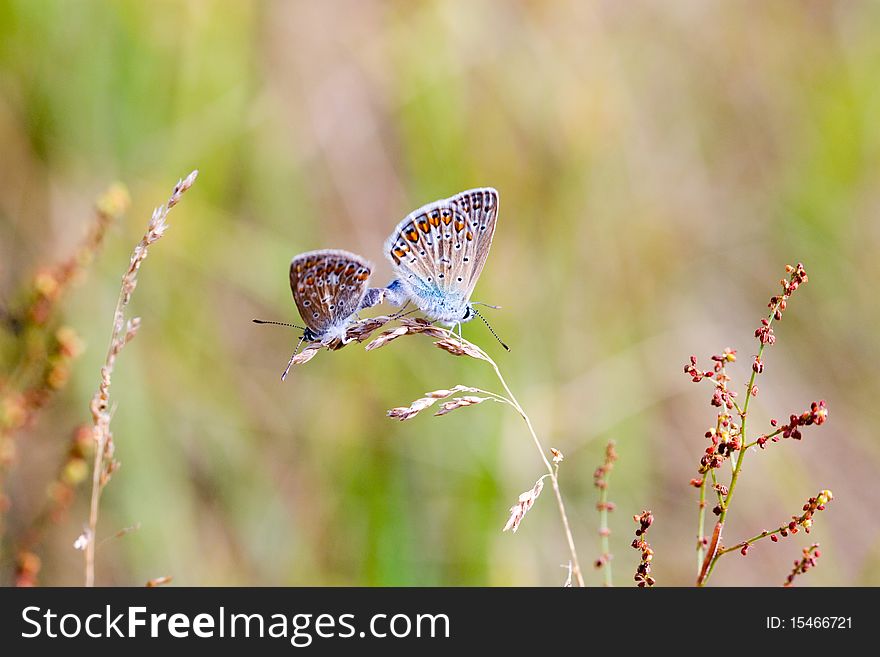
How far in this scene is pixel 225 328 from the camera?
15.5ft

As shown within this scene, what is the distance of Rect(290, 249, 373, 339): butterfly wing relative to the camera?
2.37m

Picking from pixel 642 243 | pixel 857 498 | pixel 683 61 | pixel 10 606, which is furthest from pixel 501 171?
pixel 10 606

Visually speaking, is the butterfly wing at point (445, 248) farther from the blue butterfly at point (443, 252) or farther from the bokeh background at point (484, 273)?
the bokeh background at point (484, 273)

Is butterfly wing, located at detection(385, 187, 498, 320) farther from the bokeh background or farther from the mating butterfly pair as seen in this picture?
the bokeh background

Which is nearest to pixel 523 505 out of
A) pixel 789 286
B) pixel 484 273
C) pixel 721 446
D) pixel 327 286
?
pixel 721 446

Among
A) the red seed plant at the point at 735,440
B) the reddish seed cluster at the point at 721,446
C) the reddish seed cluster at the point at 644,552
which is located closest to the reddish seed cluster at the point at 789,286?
the red seed plant at the point at 735,440

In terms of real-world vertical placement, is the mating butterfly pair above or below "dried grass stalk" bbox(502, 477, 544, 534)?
above

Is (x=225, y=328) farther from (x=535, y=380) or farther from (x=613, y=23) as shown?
(x=613, y=23)

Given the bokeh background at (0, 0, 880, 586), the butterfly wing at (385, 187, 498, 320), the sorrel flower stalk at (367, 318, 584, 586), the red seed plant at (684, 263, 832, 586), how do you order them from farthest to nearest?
the bokeh background at (0, 0, 880, 586), the butterfly wing at (385, 187, 498, 320), the sorrel flower stalk at (367, 318, 584, 586), the red seed plant at (684, 263, 832, 586)

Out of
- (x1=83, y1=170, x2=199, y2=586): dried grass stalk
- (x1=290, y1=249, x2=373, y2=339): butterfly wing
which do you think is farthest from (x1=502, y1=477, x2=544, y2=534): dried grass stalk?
(x1=290, y1=249, x2=373, y2=339): butterfly wing

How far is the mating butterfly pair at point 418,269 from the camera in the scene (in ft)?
7.93

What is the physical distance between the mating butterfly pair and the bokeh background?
1.34 metres

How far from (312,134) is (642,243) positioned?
2.15 metres

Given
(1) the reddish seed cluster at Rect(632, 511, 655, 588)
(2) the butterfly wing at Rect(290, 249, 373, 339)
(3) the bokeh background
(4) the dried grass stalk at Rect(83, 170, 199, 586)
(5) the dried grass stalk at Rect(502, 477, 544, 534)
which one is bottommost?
(1) the reddish seed cluster at Rect(632, 511, 655, 588)
